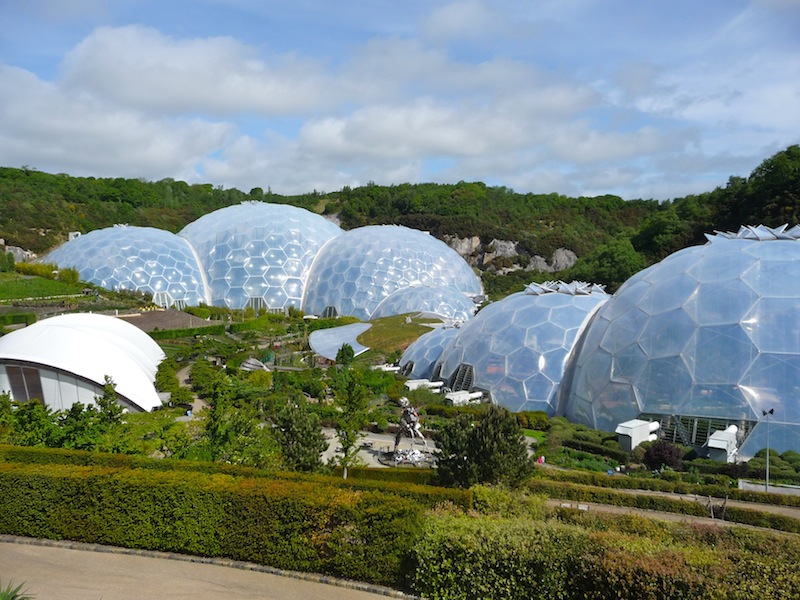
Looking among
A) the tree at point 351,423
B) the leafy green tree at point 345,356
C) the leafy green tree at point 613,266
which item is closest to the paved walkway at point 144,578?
the tree at point 351,423

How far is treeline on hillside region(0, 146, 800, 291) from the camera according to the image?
52.4 metres

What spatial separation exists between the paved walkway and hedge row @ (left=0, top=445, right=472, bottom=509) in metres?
1.84

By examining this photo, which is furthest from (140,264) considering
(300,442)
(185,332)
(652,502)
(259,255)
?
(652,502)

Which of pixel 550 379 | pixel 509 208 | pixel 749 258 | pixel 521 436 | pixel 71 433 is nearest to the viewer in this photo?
pixel 521 436

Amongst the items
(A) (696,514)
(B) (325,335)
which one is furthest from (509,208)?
(A) (696,514)

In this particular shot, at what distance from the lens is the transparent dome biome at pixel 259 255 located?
50.9 meters

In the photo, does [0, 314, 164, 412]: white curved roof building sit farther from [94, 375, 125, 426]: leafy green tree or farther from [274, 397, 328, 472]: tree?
[274, 397, 328, 472]: tree

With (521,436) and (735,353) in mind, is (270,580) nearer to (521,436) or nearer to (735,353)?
(521,436)

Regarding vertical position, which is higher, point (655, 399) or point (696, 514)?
point (655, 399)

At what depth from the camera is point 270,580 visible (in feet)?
32.6

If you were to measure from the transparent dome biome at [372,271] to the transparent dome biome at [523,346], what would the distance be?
20186 millimetres

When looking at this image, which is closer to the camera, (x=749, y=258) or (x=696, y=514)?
(x=696, y=514)

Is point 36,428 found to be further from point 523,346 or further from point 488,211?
point 488,211

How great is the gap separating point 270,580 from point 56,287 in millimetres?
44919
